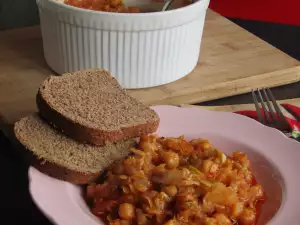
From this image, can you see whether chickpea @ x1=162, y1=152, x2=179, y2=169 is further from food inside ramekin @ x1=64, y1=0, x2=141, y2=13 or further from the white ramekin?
food inside ramekin @ x1=64, y1=0, x2=141, y2=13

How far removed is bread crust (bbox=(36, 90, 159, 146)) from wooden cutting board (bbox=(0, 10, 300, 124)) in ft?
1.04

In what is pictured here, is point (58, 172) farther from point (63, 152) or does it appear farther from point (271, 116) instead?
point (271, 116)

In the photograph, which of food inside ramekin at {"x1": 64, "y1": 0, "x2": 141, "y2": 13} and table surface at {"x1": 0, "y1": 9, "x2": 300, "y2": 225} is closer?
table surface at {"x1": 0, "y1": 9, "x2": 300, "y2": 225}

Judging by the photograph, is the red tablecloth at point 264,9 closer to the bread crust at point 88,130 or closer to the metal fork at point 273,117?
the metal fork at point 273,117

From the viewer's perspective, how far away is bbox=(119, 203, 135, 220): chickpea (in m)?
1.21

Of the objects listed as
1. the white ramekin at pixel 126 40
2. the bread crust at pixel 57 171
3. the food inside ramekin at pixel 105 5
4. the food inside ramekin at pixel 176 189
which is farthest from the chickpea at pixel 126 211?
the food inside ramekin at pixel 105 5

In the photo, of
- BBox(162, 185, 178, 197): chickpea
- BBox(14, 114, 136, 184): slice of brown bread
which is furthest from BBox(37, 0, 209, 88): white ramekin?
BBox(162, 185, 178, 197): chickpea

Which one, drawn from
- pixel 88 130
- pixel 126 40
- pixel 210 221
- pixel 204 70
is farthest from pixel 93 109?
pixel 204 70

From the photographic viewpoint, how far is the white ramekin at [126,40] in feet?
Result: 5.81

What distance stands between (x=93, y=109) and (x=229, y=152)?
0.42 meters

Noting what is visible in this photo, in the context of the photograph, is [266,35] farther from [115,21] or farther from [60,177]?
[60,177]

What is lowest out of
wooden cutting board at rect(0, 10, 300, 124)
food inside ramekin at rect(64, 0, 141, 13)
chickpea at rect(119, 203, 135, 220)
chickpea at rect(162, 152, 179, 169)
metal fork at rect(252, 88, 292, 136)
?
wooden cutting board at rect(0, 10, 300, 124)

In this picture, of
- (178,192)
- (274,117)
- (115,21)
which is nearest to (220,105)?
(274,117)

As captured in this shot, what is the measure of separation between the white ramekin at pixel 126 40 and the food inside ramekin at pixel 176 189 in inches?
20.5
